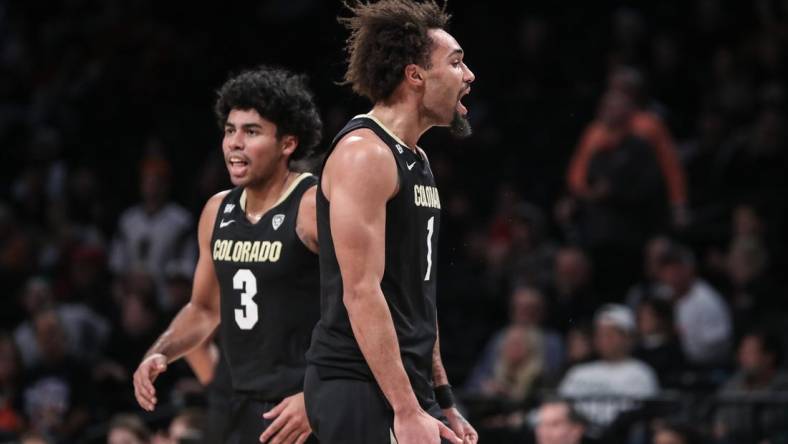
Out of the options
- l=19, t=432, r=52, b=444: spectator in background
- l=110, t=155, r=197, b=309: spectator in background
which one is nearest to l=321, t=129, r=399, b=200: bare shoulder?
l=19, t=432, r=52, b=444: spectator in background

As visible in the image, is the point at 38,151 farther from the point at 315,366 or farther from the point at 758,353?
the point at 315,366

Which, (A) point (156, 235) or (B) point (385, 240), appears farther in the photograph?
(A) point (156, 235)

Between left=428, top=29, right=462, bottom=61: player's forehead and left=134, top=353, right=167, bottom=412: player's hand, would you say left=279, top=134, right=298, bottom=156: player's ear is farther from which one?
left=428, top=29, right=462, bottom=61: player's forehead

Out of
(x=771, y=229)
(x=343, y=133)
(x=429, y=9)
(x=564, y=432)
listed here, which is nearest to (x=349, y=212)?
(x=343, y=133)

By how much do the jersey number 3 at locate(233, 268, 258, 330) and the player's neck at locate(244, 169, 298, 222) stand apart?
26 cm

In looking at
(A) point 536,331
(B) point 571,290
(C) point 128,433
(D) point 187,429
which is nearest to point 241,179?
(D) point 187,429

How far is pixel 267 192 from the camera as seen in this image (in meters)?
5.73

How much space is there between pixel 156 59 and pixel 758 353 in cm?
920

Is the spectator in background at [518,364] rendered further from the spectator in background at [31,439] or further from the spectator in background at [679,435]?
the spectator in background at [31,439]

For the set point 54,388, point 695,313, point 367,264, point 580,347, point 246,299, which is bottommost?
point 54,388

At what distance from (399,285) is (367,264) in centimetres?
23

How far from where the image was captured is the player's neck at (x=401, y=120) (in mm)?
4770

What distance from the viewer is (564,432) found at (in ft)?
26.8

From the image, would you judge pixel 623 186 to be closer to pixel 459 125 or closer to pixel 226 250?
pixel 226 250
